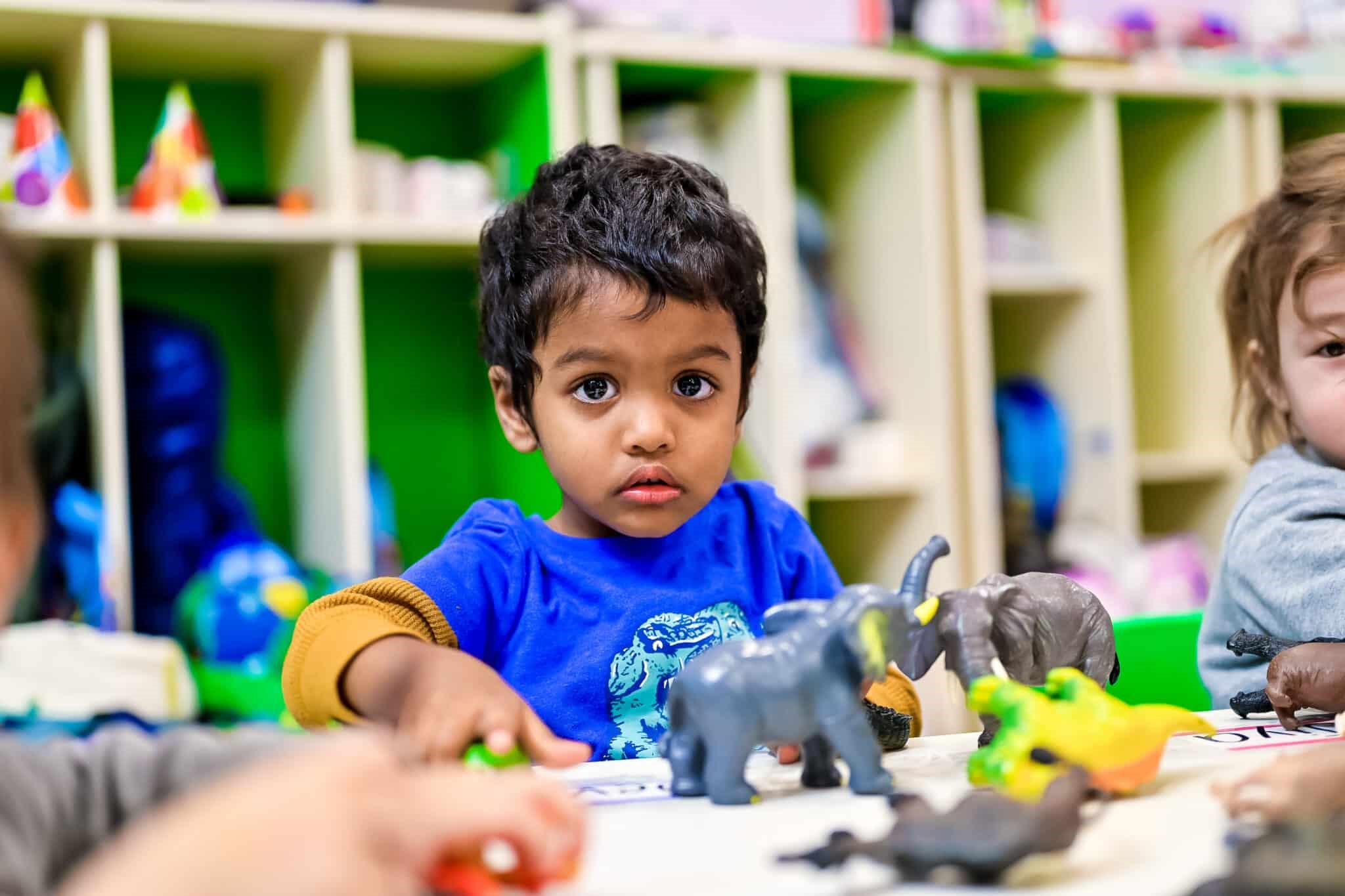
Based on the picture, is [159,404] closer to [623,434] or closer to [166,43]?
[166,43]

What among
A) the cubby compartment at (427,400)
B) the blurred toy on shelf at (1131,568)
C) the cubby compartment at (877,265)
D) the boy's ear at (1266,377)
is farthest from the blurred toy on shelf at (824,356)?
the boy's ear at (1266,377)

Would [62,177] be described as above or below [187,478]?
above

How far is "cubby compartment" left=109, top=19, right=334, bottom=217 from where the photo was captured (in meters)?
1.97

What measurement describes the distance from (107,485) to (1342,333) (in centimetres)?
149

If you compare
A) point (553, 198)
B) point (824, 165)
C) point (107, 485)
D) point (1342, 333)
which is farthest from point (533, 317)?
point (824, 165)

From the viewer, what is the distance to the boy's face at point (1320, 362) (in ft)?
3.31

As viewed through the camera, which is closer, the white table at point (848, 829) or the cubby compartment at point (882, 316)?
the white table at point (848, 829)

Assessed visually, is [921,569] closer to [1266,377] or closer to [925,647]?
[925,647]

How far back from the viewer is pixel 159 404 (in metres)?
1.96

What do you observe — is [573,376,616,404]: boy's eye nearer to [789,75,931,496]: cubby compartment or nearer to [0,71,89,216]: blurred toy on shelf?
[0,71,89,216]: blurred toy on shelf

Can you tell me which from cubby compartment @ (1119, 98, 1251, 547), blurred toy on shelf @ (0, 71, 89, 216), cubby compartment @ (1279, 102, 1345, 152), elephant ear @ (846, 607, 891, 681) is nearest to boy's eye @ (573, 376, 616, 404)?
elephant ear @ (846, 607, 891, 681)

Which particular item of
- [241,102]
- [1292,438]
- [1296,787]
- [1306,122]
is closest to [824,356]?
[241,102]

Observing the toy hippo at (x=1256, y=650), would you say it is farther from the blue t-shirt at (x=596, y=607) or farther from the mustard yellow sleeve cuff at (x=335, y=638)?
the mustard yellow sleeve cuff at (x=335, y=638)

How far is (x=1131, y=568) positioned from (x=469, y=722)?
1.94 m
